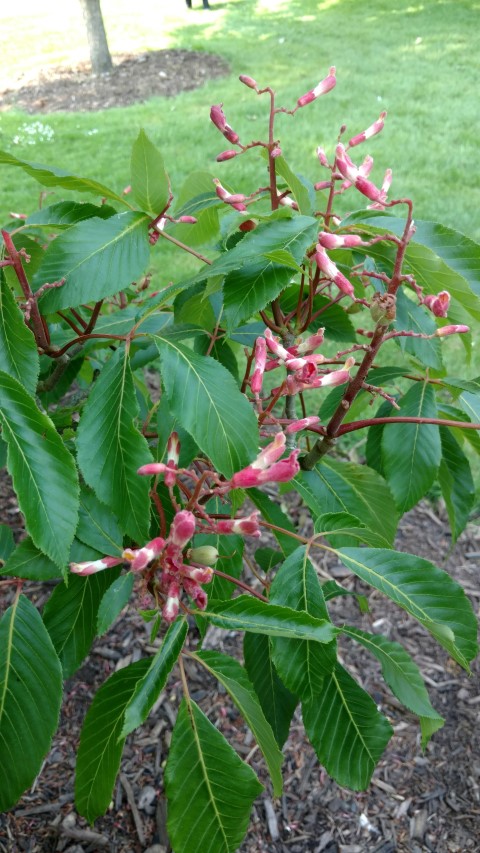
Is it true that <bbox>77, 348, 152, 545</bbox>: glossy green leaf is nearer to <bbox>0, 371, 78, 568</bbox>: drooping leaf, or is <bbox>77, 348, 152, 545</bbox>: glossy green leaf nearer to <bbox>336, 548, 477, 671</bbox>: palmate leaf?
<bbox>0, 371, 78, 568</bbox>: drooping leaf

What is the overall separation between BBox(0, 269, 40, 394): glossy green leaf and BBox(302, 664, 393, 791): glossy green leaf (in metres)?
0.71

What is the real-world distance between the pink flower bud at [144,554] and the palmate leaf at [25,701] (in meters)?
0.28

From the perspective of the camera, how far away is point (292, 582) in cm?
113

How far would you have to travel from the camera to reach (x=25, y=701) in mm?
1100

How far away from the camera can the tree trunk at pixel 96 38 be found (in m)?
9.44

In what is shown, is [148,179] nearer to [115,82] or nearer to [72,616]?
[72,616]

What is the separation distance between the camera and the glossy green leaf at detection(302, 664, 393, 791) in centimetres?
122

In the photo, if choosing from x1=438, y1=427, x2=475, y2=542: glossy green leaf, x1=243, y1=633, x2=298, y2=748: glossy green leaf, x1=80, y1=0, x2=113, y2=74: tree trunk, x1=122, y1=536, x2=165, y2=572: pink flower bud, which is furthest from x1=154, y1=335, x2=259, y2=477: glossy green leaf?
x1=80, y1=0, x2=113, y2=74: tree trunk

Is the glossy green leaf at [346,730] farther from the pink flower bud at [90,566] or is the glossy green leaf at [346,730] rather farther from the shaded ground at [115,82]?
the shaded ground at [115,82]

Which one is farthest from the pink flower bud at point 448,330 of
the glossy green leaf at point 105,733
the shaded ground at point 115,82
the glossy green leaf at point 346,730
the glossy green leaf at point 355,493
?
the shaded ground at point 115,82

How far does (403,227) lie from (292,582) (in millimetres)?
587

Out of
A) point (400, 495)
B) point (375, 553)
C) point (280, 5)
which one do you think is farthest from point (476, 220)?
point (280, 5)

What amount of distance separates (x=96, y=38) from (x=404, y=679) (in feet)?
33.9

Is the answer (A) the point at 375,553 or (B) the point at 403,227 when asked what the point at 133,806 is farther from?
(B) the point at 403,227
